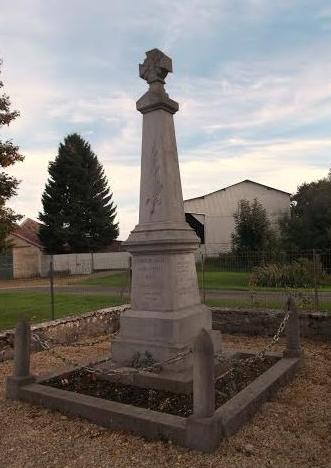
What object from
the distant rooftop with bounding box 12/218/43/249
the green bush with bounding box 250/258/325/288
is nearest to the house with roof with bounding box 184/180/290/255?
the distant rooftop with bounding box 12/218/43/249

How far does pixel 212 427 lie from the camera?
426 centimetres

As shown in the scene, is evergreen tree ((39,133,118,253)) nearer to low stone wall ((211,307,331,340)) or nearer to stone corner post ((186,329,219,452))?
low stone wall ((211,307,331,340))

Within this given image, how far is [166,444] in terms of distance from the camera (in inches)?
174

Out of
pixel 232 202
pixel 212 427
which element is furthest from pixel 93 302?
pixel 232 202

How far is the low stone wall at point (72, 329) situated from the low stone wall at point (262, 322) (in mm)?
2520

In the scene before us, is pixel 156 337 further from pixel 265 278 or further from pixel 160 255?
pixel 265 278

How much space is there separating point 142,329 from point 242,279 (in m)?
7.45

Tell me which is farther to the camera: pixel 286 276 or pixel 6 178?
pixel 286 276

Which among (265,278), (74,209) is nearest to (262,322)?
(265,278)

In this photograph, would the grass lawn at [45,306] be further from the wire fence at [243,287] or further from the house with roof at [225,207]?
the house with roof at [225,207]

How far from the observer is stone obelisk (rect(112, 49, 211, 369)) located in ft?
20.5

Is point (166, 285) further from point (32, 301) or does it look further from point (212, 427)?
point (32, 301)

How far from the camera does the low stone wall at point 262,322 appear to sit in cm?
930

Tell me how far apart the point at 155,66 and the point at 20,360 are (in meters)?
4.65
